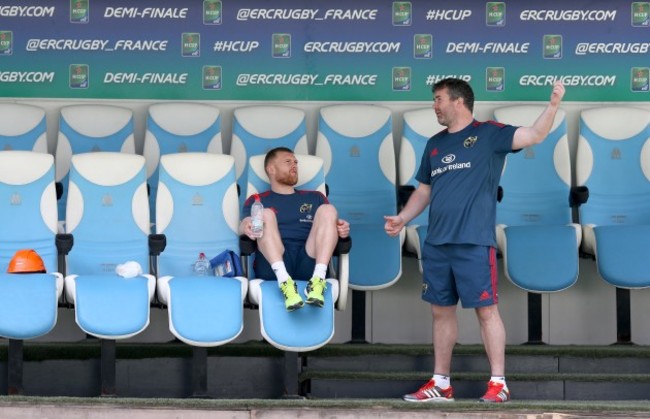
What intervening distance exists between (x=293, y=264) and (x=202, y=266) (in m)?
0.55

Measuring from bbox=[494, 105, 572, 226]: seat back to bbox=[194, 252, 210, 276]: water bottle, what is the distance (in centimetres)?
187

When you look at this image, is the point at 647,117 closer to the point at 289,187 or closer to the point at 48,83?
the point at 289,187

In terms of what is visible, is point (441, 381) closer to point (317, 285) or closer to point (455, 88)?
point (317, 285)

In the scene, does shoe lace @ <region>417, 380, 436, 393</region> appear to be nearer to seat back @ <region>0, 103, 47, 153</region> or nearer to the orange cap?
the orange cap

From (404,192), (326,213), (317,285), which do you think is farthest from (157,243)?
(404,192)

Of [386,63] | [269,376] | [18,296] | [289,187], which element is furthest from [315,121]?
[18,296]

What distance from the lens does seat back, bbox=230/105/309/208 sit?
8.99 metres

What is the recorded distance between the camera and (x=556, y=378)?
7.75m

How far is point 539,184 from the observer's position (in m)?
8.96

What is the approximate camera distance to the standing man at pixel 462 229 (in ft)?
23.2

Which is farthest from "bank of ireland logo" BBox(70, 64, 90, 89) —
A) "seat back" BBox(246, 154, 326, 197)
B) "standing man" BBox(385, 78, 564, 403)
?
"standing man" BBox(385, 78, 564, 403)

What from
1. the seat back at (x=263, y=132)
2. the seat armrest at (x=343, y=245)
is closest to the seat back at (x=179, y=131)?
the seat back at (x=263, y=132)

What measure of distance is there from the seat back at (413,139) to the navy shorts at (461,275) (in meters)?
1.74

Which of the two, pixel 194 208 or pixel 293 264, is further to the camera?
pixel 194 208
